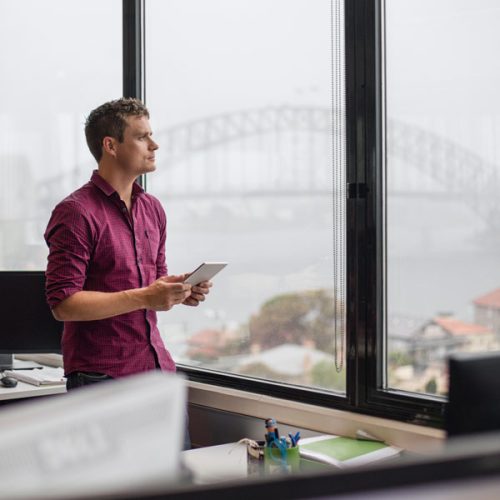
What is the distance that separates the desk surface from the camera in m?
2.79

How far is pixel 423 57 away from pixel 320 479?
83.8 inches

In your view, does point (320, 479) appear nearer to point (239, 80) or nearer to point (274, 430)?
point (274, 430)

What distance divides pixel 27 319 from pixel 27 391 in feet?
1.21

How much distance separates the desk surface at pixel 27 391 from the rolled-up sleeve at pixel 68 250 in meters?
0.60

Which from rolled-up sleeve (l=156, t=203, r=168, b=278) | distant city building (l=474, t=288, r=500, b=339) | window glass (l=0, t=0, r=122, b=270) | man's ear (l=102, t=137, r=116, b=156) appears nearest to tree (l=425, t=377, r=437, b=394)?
distant city building (l=474, t=288, r=500, b=339)

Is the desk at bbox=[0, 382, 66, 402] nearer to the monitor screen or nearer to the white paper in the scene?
the monitor screen

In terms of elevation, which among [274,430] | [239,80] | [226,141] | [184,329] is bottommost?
[274,430]

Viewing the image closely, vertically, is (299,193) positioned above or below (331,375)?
above

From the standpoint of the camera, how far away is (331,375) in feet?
8.59

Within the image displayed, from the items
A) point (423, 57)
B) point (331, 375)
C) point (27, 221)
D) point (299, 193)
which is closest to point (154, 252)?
point (299, 193)

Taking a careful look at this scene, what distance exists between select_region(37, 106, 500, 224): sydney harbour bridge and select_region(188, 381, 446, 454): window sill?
2.21 ft

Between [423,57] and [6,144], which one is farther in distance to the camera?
[6,144]

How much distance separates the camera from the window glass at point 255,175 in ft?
8.65

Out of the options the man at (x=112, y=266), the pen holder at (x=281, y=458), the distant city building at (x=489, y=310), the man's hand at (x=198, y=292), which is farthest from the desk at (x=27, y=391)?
the distant city building at (x=489, y=310)
